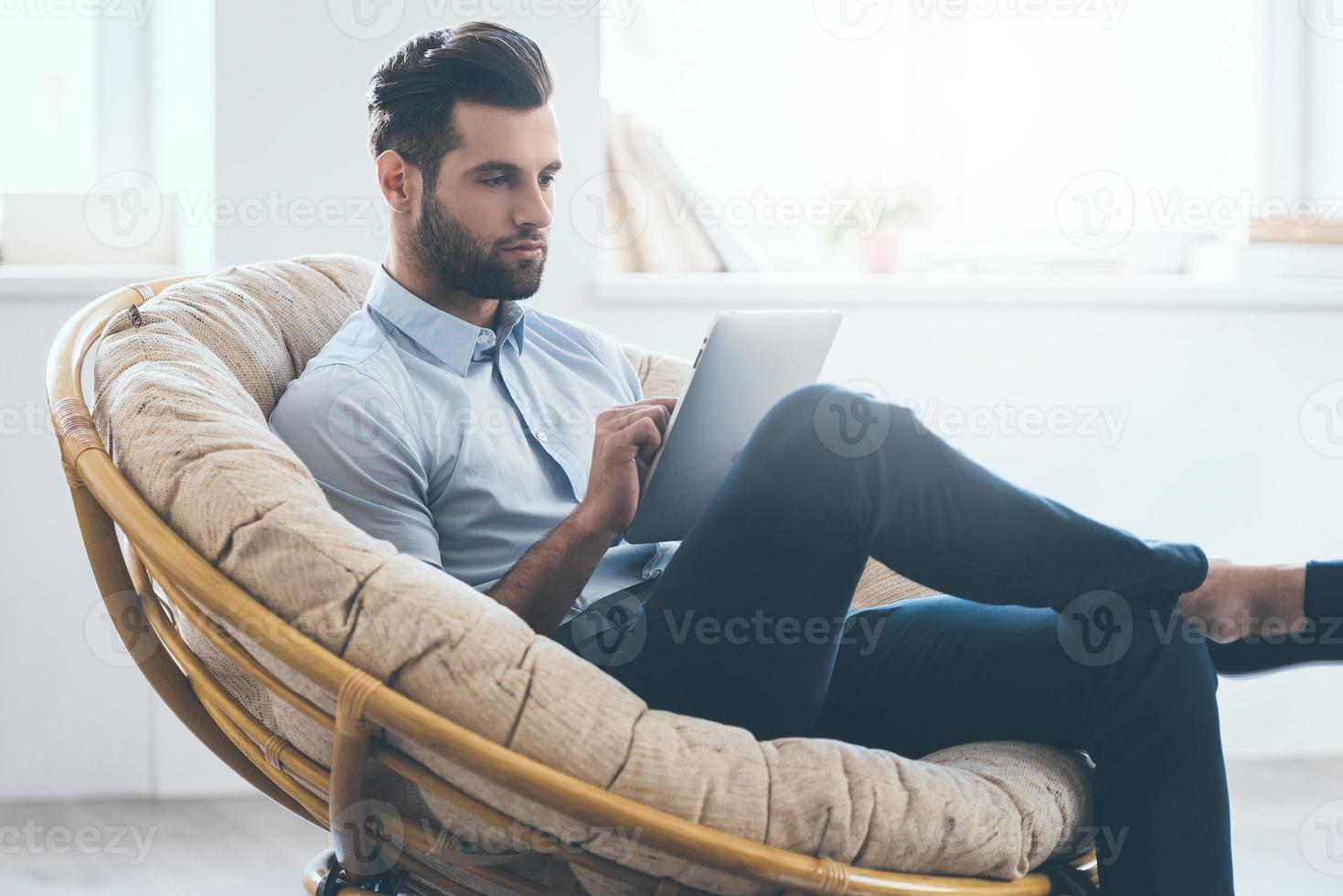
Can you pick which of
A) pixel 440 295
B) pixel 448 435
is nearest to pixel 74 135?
pixel 440 295

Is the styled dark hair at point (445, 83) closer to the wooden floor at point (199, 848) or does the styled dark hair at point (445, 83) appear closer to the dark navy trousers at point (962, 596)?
the dark navy trousers at point (962, 596)

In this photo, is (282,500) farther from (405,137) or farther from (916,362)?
(916,362)

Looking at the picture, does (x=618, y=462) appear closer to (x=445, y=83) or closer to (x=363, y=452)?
(x=363, y=452)

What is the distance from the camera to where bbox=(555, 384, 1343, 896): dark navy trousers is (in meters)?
1.03

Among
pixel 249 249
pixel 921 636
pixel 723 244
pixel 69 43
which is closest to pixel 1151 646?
pixel 921 636

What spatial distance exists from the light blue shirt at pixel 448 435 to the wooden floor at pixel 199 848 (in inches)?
34.2

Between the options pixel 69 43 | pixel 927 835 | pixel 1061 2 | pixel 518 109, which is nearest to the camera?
pixel 927 835

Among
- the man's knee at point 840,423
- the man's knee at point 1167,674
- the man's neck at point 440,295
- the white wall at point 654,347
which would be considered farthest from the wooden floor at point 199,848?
the man's knee at point 840,423

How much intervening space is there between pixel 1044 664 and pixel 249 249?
1543mm

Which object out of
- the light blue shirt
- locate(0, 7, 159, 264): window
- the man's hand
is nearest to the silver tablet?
the man's hand

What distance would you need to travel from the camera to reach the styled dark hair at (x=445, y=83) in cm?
143

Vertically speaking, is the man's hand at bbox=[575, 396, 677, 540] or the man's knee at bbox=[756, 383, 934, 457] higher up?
the man's knee at bbox=[756, 383, 934, 457]

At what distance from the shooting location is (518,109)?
1.44 metres

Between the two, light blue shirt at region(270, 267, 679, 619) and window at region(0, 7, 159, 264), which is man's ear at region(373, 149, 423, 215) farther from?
window at region(0, 7, 159, 264)
